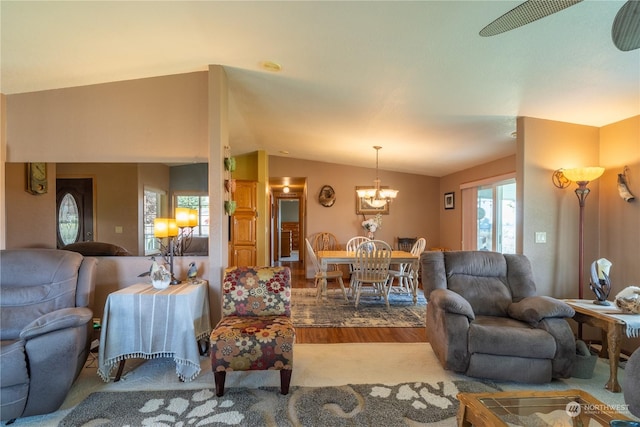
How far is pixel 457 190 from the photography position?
5.72 meters

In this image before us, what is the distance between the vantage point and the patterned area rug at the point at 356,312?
11.6 feet

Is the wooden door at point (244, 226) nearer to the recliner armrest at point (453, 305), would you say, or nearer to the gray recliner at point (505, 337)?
the gray recliner at point (505, 337)

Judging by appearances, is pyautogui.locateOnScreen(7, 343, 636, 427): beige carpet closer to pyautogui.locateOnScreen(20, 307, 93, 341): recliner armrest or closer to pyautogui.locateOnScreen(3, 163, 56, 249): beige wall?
pyautogui.locateOnScreen(20, 307, 93, 341): recliner armrest

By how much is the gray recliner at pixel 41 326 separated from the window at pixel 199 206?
827mm

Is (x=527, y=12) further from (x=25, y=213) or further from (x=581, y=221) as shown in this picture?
(x=25, y=213)

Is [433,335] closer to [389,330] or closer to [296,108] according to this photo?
[389,330]

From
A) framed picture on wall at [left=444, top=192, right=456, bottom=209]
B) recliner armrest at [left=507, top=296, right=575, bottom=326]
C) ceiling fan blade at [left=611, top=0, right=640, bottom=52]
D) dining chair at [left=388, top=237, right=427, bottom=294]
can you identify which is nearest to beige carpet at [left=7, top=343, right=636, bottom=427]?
recliner armrest at [left=507, top=296, right=575, bottom=326]

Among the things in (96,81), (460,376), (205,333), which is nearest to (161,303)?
(205,333)

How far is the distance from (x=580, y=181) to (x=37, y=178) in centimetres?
498

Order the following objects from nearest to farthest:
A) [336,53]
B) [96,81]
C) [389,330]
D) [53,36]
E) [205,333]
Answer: [53,36], [336,53], [205,333], [96,81], [389,330]

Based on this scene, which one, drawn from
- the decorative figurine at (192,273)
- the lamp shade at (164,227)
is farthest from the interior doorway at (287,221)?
the decorative figurine at (192,273)

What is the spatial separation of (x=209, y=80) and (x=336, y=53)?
1.26m

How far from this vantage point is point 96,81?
108 inches

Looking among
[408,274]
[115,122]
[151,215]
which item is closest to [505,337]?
[408,274]
